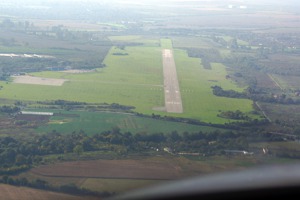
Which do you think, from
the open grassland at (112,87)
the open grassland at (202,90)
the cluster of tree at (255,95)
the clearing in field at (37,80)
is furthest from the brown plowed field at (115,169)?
the clearing in field at (37,80)

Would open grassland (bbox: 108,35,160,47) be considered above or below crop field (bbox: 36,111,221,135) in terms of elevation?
above

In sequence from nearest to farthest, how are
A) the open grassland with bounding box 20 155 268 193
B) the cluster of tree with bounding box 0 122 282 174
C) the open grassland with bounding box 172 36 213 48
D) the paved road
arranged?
the open grassland with bounding box 20 155 268 193, the cluster of tree with bounding box 0 122 282 174, the paved road, the open grassland with bounding box 172 36 213 48

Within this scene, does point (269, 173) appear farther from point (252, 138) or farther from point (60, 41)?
point (60, 41)

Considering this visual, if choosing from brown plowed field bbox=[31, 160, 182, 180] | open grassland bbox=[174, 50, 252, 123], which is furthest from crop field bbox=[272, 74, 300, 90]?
brown plowed field bbox=[31, 160, 182, 180]

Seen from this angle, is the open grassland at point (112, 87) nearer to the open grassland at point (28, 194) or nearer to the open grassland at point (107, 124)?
the open grassland at point (107, 124)

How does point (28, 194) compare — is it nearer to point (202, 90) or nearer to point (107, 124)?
point (107, 124)

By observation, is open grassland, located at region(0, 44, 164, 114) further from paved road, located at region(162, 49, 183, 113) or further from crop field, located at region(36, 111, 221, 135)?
crop field, located at region(36, 111, 221, 135)

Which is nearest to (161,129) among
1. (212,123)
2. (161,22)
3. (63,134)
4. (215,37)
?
(212,123)
